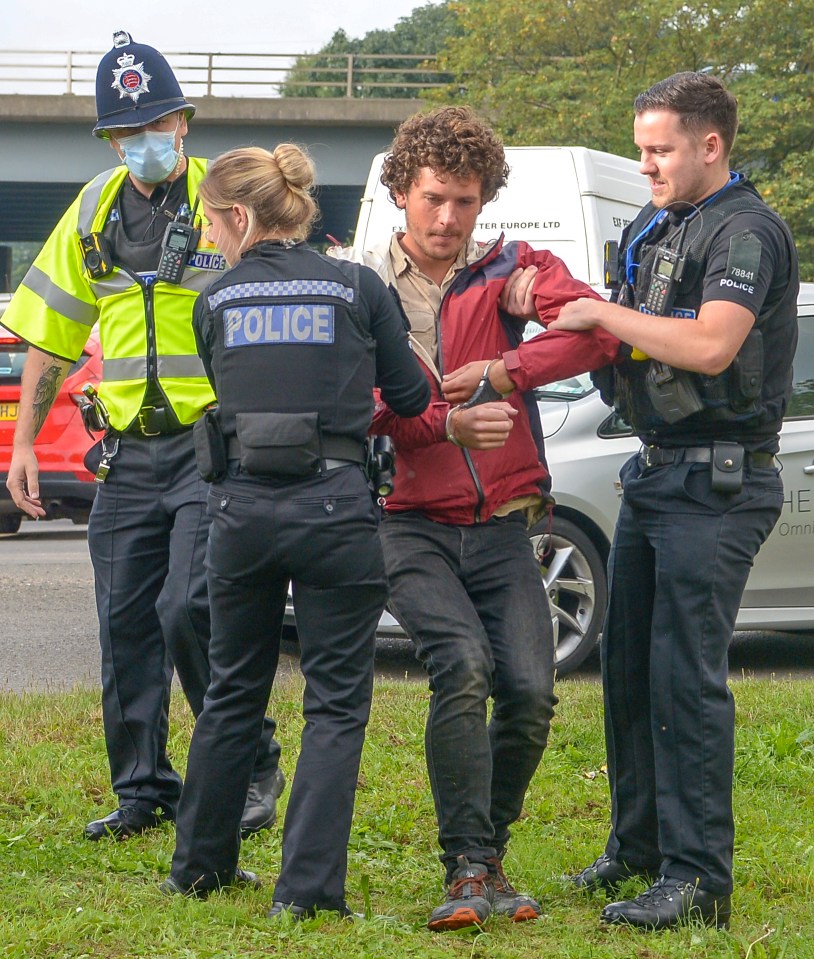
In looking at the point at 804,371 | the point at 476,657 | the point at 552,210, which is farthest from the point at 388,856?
the point at 552,210

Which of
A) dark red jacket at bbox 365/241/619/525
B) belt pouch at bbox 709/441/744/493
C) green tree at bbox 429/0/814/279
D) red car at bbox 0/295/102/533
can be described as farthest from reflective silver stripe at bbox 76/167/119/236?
green tree at bbox 429/0/814/279

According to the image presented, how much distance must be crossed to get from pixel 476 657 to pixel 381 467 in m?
0.53

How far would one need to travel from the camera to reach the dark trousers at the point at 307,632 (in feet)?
11.3

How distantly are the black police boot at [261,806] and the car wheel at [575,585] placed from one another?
2697 mm

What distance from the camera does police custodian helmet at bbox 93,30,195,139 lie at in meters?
4.41

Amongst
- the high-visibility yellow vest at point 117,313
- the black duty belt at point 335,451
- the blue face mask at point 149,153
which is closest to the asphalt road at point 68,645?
the high-visibility yellow vest at point 117,313

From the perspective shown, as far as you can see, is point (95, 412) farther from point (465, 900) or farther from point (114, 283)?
point (465, 900)

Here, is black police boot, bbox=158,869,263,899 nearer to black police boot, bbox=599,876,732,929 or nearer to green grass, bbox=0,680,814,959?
green grass, bbox=0,680,814,959

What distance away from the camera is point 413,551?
12.3 feet

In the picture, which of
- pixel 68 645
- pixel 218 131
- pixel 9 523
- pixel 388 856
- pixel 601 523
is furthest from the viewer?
pixel 218 131

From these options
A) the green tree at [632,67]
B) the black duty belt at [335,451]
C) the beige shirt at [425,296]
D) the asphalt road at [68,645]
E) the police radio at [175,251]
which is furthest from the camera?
the green tree at [632,67]

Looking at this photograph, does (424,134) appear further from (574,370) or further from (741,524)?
(741,524)

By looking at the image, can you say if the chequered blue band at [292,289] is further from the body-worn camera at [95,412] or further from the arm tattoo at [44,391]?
the arm tattoo at [44,391]

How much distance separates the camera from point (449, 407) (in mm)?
3762
